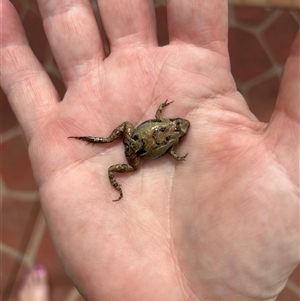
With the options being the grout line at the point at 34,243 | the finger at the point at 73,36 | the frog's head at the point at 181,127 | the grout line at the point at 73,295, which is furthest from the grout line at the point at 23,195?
the frog's head at the point at 181,127

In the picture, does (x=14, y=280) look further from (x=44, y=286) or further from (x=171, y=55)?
(x=171, y=55)

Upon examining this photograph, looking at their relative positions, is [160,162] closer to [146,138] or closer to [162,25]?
[146,138]

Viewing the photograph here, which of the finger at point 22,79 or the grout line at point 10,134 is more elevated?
the finger at point 22,79

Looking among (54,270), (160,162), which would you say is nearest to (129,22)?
(160,162)

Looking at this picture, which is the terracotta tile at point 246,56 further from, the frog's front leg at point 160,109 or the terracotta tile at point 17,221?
the terracotta tile at point 17,221


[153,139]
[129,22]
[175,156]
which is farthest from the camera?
[129,22]

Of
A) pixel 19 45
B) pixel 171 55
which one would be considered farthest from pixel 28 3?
pixel 171 55
